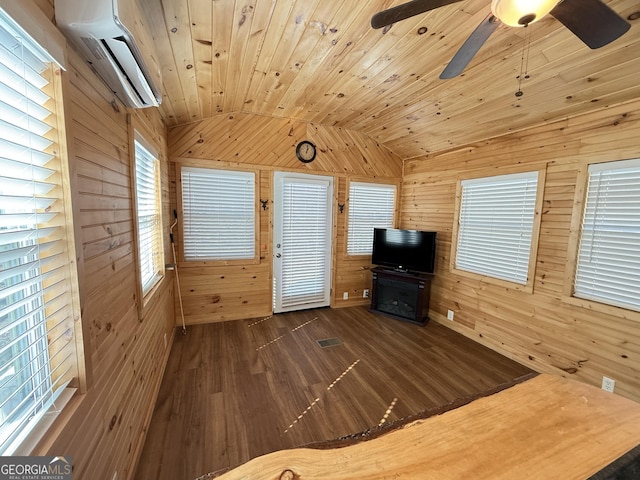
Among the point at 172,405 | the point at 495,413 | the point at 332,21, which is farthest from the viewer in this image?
the point at 172,405

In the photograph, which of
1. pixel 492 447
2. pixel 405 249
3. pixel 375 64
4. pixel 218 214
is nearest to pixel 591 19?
pixel 375 64

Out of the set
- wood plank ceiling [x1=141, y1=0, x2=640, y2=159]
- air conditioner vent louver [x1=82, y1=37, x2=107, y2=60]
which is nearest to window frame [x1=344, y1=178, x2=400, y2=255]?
wood plank ceiling [x1=141, y1=0, x2=640, y2=159]

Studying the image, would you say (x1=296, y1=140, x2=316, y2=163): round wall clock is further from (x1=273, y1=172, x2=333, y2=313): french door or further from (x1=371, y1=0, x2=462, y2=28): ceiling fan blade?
(x1=371, y1=0, x2=462, y2=28): ceiling fan blade

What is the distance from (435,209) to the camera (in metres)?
3.90

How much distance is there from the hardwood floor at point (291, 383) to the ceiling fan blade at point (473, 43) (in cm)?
256

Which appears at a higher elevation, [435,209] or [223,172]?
[223,172]

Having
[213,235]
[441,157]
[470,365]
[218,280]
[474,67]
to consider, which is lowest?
[470,365]

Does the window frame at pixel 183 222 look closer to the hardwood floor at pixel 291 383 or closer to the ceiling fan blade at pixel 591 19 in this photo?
the hardwood floor at pixel 291 383

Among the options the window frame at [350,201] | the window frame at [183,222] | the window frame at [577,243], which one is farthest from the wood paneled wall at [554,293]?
the window frame at [183,222]

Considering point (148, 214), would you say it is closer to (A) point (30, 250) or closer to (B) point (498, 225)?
(A) point (30, 250)

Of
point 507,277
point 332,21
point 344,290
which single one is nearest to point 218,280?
point 344,290

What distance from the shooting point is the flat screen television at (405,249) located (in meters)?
3.65

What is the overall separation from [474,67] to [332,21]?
1320mm

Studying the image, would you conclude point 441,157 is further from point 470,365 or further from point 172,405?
point 172,405
